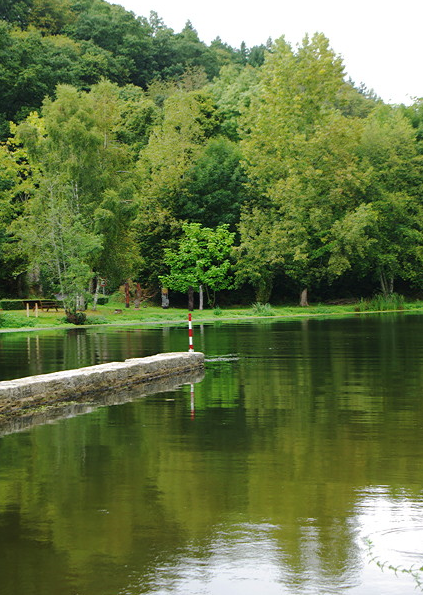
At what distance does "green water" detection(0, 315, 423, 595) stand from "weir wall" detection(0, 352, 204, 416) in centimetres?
104

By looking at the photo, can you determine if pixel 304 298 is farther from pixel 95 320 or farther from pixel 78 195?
pixel 95 320

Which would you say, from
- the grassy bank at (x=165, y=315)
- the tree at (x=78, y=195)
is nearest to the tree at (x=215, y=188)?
the tree at (x=78, y=195)

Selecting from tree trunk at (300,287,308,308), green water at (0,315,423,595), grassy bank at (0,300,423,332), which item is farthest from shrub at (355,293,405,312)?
green water at (0,315,423,595)

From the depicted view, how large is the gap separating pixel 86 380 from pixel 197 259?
151 feet

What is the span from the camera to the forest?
54.8 meters

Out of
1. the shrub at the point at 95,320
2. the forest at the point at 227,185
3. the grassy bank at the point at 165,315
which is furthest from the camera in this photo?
the forest at the point at 227,185

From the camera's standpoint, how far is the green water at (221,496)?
5.78m

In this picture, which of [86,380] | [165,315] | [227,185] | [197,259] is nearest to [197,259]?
[197,259]

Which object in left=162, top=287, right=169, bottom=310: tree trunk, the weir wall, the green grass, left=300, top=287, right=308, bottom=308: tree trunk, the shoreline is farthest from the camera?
left=300, top=287, right=308, bottom=308: tree trunk

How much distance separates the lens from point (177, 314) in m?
55.3

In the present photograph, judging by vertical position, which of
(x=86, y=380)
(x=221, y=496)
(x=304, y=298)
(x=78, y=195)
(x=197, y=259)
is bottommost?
(x=221, y=496)

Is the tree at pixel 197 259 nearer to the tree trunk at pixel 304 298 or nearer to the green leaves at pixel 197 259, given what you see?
the green leaves at pixel 197 259

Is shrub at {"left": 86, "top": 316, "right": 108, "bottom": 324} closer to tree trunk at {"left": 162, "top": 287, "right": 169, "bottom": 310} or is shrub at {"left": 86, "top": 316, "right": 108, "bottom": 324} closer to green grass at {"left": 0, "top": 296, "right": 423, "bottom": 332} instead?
green grass at {"left": 0, "top": 296, "right": 423, "bottom": 332}

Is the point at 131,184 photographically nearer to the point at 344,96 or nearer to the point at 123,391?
the point at 344,96
